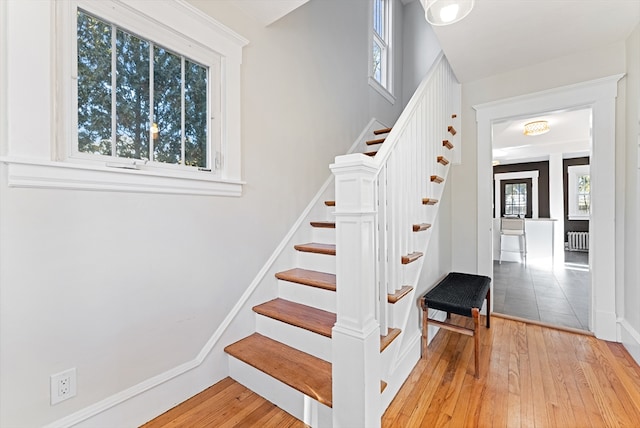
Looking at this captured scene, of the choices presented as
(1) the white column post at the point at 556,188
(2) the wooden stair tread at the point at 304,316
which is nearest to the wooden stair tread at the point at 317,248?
(2) the wooden stair tread at the point at 304,316

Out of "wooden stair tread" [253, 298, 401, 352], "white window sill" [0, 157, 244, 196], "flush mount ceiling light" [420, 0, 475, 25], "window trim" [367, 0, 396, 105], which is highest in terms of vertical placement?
"window trim" [367, 0, 396, 105]

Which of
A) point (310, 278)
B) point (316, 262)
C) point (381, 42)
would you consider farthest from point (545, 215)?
point (310, 278)

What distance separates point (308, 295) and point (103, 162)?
4.54 ft

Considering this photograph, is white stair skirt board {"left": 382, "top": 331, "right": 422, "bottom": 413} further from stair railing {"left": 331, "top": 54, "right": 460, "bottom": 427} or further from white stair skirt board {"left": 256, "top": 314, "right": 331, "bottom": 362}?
white stair skirt board {"left": 256, "top": 314, "right": 331, "bottom": 362}

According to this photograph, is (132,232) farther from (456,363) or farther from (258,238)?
(456,363)

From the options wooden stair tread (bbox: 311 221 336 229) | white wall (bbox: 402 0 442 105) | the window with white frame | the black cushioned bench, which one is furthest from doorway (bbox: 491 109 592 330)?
wooden stair tread (bbox: 311 221 336 229)

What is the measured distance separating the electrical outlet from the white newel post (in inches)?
44.5

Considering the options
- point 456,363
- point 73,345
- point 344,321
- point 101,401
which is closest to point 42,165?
point 73,345

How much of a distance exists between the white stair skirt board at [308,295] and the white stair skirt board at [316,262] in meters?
0.24

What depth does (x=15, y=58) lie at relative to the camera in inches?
41.6

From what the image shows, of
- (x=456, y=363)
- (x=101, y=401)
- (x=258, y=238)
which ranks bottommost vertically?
(x=456, y=363)

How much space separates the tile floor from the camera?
2793 mm

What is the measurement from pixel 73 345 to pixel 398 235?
1.66 meters

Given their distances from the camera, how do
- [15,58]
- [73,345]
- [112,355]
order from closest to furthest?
[15,58]
[73,345]
[112,355]
